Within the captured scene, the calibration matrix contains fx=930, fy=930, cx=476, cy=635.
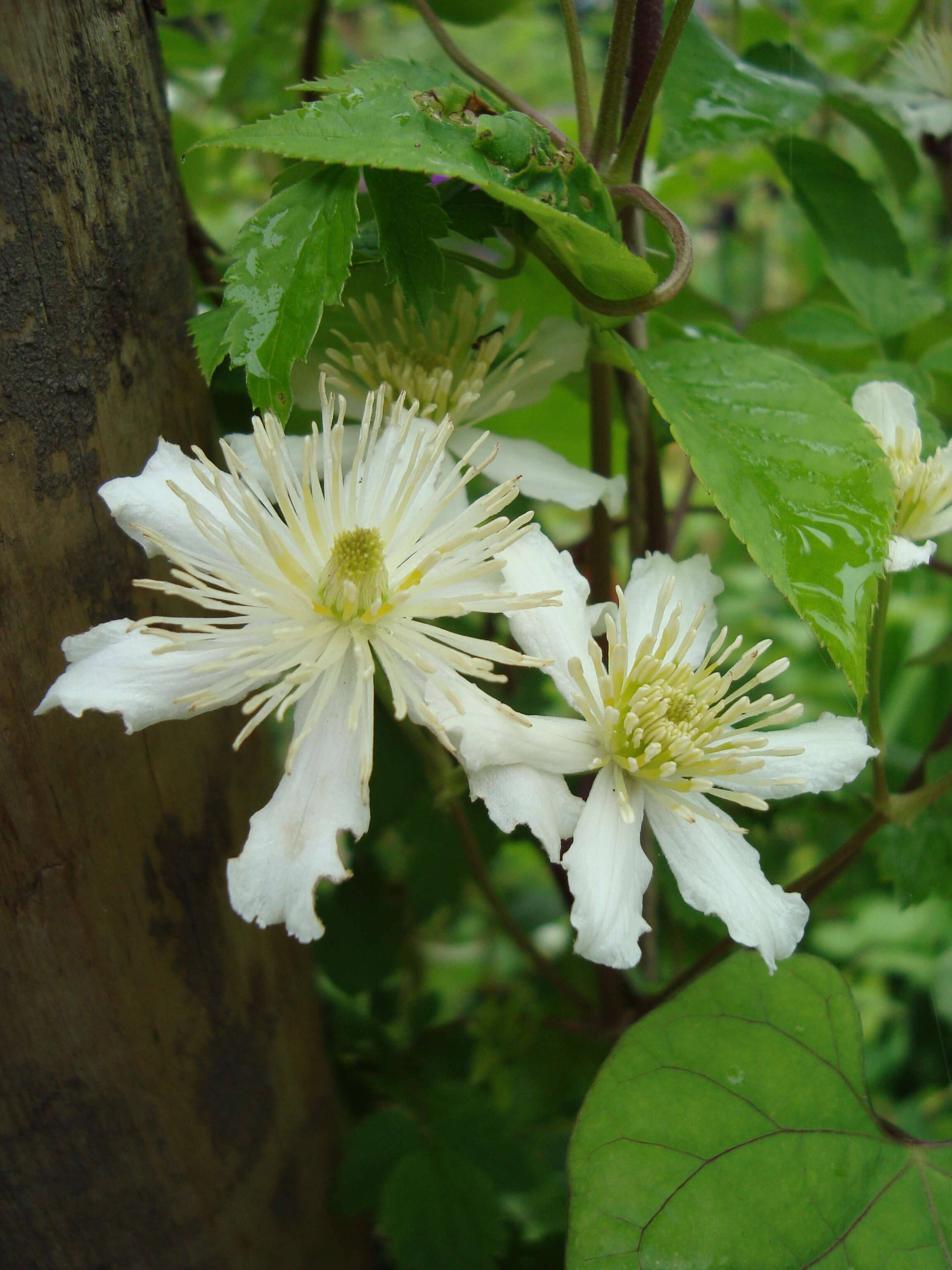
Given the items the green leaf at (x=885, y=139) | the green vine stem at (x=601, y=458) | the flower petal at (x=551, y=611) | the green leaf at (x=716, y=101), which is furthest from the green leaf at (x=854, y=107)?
the flower petal at (x=551, y=611)

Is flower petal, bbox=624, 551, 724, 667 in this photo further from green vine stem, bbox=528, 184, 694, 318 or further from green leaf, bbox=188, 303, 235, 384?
green leaf, bbox=188, 303, 235, 384

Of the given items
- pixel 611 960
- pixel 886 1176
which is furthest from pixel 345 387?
pixel 886 1176

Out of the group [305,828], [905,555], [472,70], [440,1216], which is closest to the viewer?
[305,828]

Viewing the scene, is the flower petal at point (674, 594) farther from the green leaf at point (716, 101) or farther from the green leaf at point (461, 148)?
the green leaf at point (716, 101)

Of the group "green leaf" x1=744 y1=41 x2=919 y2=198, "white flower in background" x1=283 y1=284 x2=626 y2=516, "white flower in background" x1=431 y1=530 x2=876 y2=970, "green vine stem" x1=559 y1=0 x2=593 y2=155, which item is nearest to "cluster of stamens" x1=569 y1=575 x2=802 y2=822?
"white flower in background" x1=431 y1=530 x2=876 y2=970

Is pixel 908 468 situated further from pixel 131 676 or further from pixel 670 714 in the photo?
pixel 131 676

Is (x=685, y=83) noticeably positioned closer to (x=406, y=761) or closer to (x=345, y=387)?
(x=345, y=387)

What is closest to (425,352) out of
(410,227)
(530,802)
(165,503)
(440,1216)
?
(410,227)
